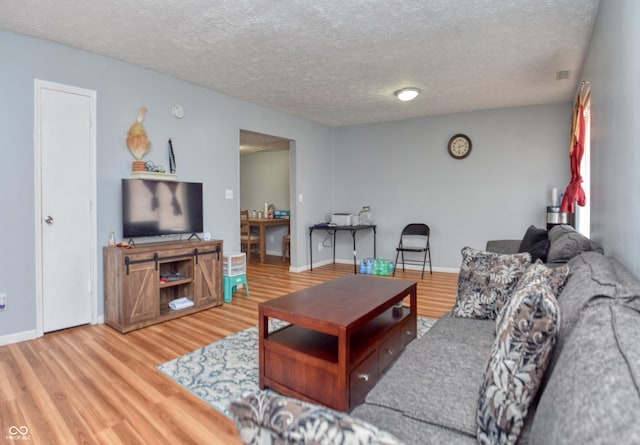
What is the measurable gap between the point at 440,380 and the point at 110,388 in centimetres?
187

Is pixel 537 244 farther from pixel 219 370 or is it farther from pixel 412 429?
pixel 219 370

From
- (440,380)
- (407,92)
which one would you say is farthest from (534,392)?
(407,92)

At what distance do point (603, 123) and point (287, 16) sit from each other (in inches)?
89.3

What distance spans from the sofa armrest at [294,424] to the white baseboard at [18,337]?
3.17 m

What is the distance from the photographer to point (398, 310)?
8.45 feet

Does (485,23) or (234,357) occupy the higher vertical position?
(485,23)

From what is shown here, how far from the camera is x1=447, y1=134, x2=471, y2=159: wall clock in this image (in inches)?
212

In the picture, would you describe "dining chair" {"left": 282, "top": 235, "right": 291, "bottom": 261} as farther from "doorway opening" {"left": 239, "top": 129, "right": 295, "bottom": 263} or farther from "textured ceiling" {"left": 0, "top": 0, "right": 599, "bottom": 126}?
"textured ceiling" {"left": 0, "top": 0, "right": 599, "bottom": 126}

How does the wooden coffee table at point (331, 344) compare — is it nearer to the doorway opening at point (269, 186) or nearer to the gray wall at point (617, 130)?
the gray wall at point (617, 130)

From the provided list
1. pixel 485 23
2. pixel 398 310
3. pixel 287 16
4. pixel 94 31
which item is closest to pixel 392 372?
pixel 398 310

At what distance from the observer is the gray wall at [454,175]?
4973mm

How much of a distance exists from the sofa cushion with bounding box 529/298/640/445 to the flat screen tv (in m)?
3.41

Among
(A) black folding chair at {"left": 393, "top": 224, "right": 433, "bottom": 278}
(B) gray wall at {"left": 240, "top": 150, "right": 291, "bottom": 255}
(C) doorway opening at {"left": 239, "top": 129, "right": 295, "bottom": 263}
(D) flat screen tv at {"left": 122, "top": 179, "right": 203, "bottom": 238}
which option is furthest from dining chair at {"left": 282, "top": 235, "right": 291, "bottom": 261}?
(D) flat screen tv at {"left": 122, "top": 179, "right": 203, "bottom": 238}

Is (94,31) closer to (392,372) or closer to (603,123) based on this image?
(392,372)
